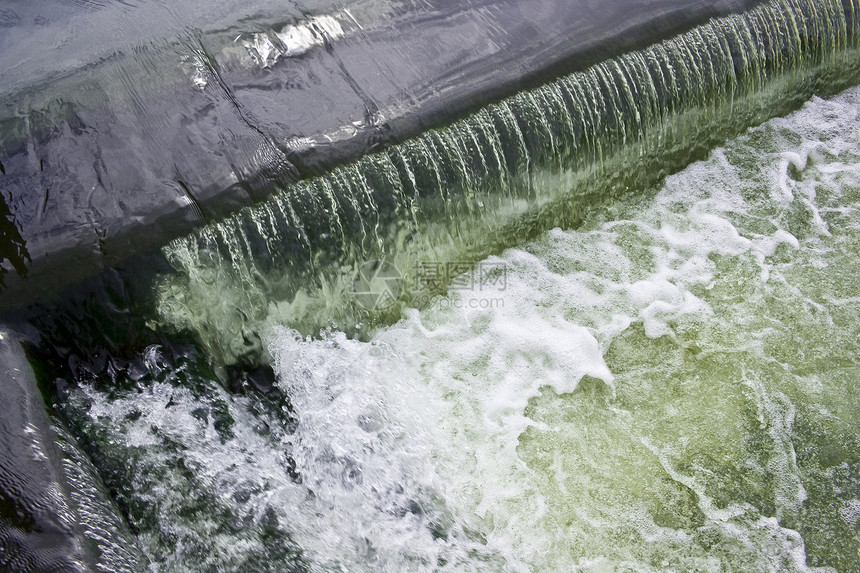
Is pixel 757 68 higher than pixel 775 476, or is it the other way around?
pixel 757 68

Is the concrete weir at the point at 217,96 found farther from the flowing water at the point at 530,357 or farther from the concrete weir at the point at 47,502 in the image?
the concrete weir at the point at 47,502

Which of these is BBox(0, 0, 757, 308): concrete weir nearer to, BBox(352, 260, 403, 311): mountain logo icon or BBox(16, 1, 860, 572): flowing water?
BBox(16, 1, 860, 572): flowing water

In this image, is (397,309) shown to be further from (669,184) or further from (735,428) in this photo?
(669,184)

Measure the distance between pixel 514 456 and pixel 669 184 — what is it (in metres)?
2.27

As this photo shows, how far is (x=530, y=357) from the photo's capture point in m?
3.51

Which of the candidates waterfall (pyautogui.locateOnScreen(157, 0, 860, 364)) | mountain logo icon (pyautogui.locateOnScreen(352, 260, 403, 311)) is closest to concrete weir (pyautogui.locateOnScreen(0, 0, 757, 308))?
waterfall (pyautogui.locateOnScreen(157, 0, 860, 364))

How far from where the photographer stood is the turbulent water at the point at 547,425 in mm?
2725

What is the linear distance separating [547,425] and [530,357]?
0.40 metres

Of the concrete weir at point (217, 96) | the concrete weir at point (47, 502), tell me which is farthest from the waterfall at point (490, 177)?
the concrete weir at point (47, 502)

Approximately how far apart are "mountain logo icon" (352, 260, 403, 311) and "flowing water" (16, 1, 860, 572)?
0.01 meters

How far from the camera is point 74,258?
118 inches

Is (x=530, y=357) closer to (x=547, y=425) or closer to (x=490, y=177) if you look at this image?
(x=547, y=425)

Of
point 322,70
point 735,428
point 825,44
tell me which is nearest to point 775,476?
point 735,428

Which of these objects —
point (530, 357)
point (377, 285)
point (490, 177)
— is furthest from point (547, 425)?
point (490, 177)
